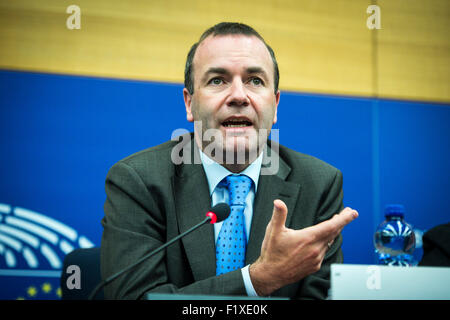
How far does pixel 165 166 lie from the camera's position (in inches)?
62.6

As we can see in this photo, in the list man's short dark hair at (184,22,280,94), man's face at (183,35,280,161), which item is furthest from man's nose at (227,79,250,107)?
man's short dark hair at (184,22,280,94)

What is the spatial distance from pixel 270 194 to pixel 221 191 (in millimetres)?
173

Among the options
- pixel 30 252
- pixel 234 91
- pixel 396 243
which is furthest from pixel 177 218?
pixel 30 252

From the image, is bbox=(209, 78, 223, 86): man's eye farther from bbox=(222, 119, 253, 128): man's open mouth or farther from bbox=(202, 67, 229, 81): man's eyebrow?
bbox=(222, 119, 253, 128): man's open mouth

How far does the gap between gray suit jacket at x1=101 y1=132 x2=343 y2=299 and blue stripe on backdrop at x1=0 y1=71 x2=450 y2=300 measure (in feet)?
4.18

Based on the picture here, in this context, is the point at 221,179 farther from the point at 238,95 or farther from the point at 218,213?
the point at 218,213

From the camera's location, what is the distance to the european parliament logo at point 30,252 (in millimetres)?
2646

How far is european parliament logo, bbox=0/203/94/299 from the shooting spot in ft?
Result: 8.68

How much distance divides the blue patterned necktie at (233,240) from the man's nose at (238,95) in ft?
1.01

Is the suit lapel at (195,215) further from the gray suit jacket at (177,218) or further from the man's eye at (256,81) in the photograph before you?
the man's eye at (256,81)

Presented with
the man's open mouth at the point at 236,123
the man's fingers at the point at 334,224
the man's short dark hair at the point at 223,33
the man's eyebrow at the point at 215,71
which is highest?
the man's short dark hair at the point at 223,33

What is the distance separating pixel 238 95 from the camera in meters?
1.56

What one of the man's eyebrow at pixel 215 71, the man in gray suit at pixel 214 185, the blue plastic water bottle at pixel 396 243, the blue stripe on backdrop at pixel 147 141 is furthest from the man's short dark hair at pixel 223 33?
the blue stripe on backdrop at pixel 147 141

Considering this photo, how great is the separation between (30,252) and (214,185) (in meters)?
1.61
